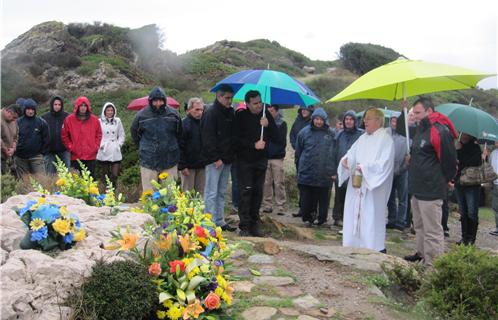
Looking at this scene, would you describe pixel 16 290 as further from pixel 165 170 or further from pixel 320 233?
pixel 320 233

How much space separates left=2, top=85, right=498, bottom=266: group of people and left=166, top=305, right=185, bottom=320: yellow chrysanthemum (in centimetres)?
297

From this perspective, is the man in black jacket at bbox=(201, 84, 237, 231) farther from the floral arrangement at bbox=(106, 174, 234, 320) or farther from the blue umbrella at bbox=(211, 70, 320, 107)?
the floral arrangement at bbox=(106, 174, 234, 320)

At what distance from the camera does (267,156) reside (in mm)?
6902

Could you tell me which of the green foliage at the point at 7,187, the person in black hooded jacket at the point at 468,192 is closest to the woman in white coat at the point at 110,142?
the green foliage at the point at 7,187

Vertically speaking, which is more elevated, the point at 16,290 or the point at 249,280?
the point at 16,290

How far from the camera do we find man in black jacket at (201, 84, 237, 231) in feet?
22.4

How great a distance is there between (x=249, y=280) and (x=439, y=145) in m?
2.86

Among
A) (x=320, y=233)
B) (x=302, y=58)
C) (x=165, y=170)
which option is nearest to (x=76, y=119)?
(x=165, y=170)

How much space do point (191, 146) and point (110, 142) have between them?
2.19 metres

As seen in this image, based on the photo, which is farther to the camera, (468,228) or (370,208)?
(468,228)

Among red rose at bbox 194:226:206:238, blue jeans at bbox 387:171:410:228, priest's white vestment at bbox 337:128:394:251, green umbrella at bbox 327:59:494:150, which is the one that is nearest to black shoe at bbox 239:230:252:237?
priest's white vestment at bbox 337:128:394:251

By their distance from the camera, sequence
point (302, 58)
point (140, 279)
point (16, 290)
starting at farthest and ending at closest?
point (302, 58) → point (140, 279) → point (16, 290)

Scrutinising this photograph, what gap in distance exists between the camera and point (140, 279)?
3.26 meters

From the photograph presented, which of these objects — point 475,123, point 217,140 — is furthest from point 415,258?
point 217,140
